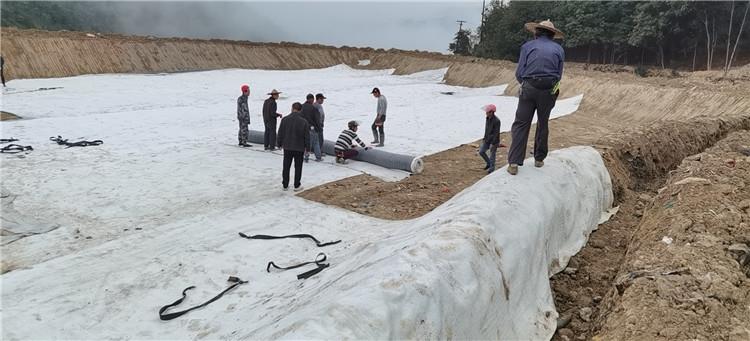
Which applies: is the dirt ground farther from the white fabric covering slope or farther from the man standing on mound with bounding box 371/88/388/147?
the man standing on mound with bounding box 371/88/388/147

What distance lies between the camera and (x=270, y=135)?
11453 mm

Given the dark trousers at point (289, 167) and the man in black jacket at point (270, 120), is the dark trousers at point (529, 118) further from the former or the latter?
the man in black jacket at point (270, 120)

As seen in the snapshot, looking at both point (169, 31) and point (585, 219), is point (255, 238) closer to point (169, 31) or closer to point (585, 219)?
point (585, 219)

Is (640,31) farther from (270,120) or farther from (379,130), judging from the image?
(270,120)

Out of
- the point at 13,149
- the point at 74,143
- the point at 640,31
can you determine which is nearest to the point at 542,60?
the point at 74,143

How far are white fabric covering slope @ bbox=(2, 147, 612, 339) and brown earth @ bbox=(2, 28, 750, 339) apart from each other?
417mm

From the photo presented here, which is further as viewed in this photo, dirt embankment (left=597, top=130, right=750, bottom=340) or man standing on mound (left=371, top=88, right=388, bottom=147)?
man standing on mound (left=371, top=88, right=388, bottom=147)

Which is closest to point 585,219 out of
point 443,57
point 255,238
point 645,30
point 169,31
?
point 255,238

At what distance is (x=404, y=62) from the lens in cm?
3831

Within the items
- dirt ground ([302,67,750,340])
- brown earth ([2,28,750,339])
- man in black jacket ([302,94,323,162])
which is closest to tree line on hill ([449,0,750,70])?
brown earth ([2,28,750,339])

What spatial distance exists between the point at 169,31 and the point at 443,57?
180ft

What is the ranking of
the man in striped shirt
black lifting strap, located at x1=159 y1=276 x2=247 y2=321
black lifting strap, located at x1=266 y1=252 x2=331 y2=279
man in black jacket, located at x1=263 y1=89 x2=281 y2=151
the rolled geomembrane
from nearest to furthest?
black lifting strap, located at x1=159 y1=276 x2=247 y2=321
black lifting strap, located at x1=266 y1=252 x2=331 y2=279
the rolled geomembrane
the man in striped shirt
man in black jacket, located at x1=263 y1=89 x2=281 y2=151

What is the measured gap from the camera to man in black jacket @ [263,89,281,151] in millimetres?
11211

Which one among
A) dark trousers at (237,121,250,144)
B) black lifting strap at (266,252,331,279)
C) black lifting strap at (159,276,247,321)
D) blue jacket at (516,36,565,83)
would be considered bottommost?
black lifting strap at (159,276,247,321)
